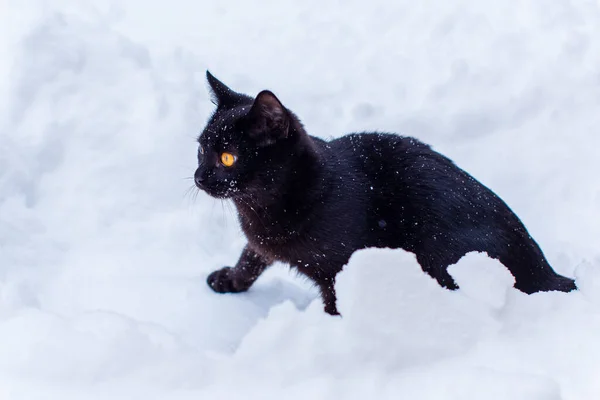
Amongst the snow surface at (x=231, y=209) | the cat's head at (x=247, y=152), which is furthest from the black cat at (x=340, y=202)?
the snow surface at (x=231, y=209)

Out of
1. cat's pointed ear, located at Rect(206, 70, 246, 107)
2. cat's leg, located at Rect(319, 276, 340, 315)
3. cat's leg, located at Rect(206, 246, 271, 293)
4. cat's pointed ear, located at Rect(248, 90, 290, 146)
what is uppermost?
cat's pointed ear, located at Rect(206, 70, 246, 107)

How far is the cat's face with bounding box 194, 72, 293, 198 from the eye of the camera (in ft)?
7.28

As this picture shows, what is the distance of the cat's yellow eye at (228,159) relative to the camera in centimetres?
225

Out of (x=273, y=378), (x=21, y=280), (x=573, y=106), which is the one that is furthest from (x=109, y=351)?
(x=573, y=106)

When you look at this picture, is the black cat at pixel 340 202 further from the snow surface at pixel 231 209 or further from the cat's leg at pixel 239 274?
the snow surface at pixel 231 209

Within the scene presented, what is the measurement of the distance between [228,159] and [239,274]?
2.23 feet

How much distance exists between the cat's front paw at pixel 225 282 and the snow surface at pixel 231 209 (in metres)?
0.05

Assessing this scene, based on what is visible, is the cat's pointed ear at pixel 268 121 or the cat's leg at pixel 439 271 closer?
the cat's pointed ear at pixel 268 121

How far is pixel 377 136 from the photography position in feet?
8.68

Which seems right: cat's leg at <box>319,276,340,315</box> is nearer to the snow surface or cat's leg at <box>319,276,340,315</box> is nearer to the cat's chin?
the snow surface

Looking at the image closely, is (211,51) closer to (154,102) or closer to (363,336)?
(154,102)

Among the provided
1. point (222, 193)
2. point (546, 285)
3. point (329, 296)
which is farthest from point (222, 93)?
point (546, 285)

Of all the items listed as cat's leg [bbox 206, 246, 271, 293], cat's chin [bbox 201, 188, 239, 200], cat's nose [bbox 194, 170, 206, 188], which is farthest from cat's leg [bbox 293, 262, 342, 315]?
cat's nose [bbox 194, 170, 206, 188]

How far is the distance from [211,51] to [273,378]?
→ 259 centimetres
